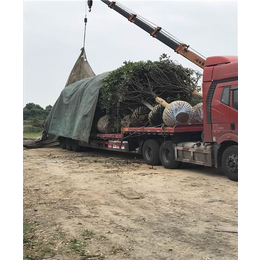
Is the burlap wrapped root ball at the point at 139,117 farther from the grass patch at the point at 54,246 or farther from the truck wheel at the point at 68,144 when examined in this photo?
the grass patch at the point at 54,246

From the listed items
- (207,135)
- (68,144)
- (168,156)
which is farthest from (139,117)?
(68,144)

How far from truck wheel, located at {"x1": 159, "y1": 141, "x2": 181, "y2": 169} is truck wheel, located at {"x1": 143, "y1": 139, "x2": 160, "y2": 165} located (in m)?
0.31

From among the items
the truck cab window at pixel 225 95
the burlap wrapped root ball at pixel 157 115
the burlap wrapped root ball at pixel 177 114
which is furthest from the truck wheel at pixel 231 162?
the burlap wrapped root ball at pixel 157 115

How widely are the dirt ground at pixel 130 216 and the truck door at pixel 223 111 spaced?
49.8 inches

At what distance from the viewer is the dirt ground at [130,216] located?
152 inches

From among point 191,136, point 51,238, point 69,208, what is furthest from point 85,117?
point 51,238

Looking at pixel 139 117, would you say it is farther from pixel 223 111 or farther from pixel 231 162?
pixel 231 162

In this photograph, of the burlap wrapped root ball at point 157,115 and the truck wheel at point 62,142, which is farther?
the truck wheel at point 62,142

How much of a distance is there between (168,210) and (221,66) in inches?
175

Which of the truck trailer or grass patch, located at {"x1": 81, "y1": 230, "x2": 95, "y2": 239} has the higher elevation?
the truck trailer

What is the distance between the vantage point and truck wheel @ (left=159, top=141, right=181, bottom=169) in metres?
10.2

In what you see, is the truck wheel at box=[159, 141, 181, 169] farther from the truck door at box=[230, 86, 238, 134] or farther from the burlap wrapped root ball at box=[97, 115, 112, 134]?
the burlap wrapped root ball at box=[97, 115, 112, 134]

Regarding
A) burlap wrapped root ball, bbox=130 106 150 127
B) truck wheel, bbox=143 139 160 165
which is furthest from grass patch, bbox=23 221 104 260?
burlap wrapped root ball, bbox=130 106 150 127

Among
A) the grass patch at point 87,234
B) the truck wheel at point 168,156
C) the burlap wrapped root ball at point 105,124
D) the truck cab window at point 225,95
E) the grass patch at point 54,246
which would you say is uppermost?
the truck cab window at point 225,95
